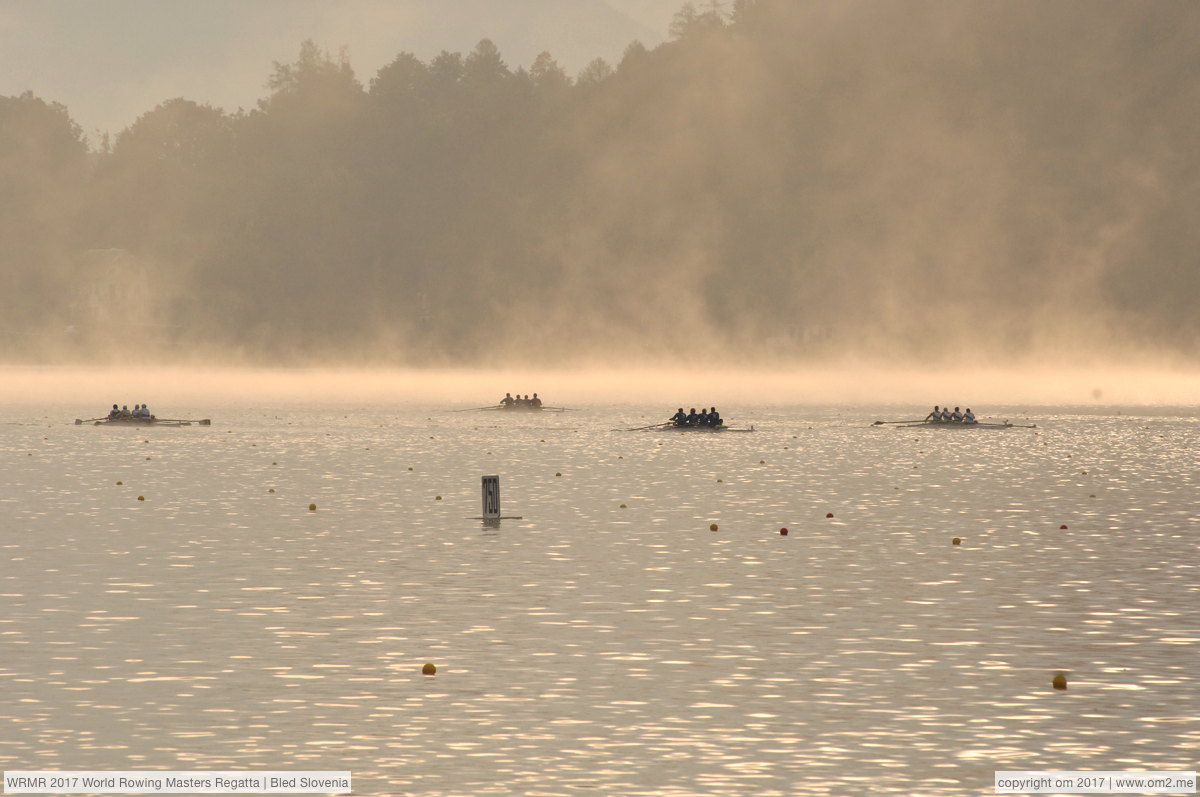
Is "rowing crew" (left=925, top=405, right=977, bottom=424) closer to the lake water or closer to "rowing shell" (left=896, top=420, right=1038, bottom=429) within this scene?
"rowing shell" (left=896, top=420, right=1038, bottom=429)

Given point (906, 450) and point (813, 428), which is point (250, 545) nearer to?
point (906, 450)

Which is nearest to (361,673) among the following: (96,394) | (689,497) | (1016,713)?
(1016,713)

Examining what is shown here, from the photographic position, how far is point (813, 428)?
109m
